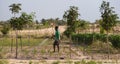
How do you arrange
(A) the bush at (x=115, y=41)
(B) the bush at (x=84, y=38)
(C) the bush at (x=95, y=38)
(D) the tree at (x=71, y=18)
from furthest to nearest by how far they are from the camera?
(D) the tree at (x=71, y=18) < (B) the bush at (x=84, y=38) < (C) the bush at (x=95, y=38) < (A) the bush at (x=115, y=41)

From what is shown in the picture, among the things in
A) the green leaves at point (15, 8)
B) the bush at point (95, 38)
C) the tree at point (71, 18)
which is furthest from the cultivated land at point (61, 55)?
the green leaves at point (15, 8)

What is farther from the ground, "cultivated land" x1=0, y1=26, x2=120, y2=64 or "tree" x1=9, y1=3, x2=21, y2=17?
"tree" x1=9, y1=3, x2=21, y2=17

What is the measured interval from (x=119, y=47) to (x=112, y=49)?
57cm

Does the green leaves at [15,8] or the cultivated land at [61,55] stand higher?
the green leaves at [15,8]

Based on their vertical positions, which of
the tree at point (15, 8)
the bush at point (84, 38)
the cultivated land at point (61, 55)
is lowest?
the cultivated land at point (61, 55)

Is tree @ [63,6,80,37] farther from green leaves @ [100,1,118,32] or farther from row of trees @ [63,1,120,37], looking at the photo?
green leaves @ [100,1,118,32]

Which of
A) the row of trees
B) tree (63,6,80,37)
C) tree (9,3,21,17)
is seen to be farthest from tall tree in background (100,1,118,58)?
tree (9,3,21,17)

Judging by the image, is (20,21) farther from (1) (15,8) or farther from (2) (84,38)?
(2) (84,38)

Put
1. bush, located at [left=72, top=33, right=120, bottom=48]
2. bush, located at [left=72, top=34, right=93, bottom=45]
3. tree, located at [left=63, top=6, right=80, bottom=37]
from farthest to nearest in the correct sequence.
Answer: tree, located at [left=63, top=6, right=80, bottom=37], bush, located at [left=72, top=34, right=93, bottom=45], bush, located at [left=72, top=33, right=120, bottom=48]

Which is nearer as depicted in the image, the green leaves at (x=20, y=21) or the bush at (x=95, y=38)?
the bush at (x=95, y=38)

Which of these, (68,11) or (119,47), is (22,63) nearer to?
(119,47)

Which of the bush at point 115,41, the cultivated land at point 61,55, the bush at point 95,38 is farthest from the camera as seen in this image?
the bush at point 95,38

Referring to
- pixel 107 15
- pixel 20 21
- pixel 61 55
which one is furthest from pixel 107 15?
pixel 20 21

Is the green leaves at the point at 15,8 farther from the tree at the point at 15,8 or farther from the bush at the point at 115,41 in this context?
the bush at the point at 115,41
